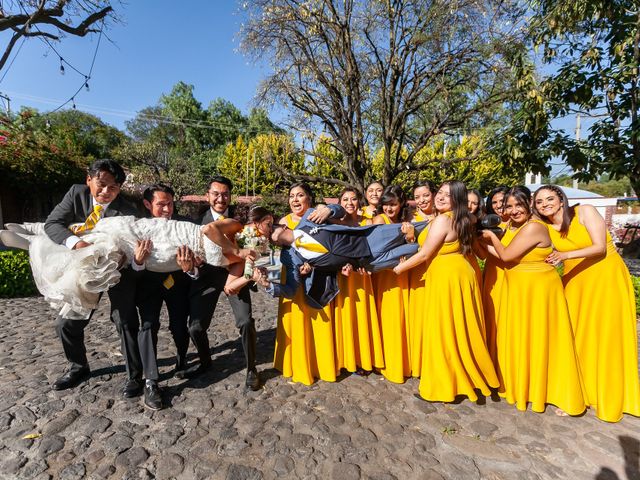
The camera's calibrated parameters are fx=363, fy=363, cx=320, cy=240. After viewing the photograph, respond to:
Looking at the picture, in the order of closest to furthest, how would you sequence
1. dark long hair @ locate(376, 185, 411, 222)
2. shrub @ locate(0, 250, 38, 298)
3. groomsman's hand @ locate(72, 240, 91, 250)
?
1. groomsman's hand @ locate(72, 240, 91, 250)
2. dark long hair @ locate(376, 185, 411, 222)
3. shrub @ locate(0, 250, 38, 298)

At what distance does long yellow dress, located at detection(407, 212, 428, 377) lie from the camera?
3.55 metres

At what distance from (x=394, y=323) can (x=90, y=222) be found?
9.87 ft

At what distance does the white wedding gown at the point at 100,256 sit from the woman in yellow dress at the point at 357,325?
126 cm

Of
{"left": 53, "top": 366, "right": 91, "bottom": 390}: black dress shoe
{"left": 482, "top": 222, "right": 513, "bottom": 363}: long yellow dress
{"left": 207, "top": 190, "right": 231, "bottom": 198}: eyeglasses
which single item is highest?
{"left": 207, "top": 190, "right": 231, "bottom": 198}: eyeglasses

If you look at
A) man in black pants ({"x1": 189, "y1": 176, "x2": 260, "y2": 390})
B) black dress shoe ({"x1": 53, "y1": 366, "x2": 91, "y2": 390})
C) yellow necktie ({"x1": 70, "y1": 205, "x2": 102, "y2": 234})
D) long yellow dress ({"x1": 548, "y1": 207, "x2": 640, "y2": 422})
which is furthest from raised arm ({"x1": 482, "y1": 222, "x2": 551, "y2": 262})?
black dress shoe ({"x1": 53, "y1": 366, "x2": 91, "y2": 390})

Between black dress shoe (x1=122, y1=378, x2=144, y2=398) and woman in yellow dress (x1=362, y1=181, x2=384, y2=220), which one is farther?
woman in yellow dress (x1=362, y1=181, x2=384, y2=220)

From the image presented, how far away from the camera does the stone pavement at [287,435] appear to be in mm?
2459

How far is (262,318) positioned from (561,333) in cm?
445

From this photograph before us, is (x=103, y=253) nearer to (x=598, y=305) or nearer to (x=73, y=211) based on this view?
(x=73, y=211)

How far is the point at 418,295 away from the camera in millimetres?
3656

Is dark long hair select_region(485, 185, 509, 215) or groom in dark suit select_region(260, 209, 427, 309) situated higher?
dark long hair select_region(485, 185, 509, 215)

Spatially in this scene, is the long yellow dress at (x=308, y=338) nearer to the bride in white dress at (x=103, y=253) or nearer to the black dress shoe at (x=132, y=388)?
the bride in white dress at (x=103, y=253)

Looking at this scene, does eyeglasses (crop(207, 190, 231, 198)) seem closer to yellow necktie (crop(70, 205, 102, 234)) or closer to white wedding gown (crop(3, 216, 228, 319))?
white wedding gown (crop(3, 216, 228, 319))

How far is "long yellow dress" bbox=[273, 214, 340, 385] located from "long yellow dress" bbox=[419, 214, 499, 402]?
94 centimetres
